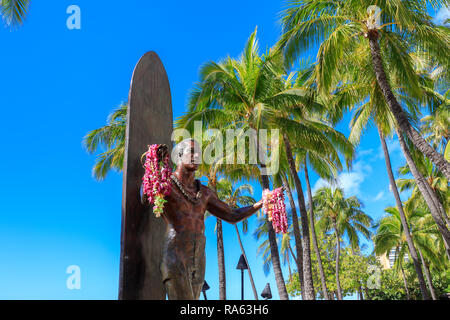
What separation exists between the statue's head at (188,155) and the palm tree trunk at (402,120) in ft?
22.6

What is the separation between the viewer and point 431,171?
24.2 m

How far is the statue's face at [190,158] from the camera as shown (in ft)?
11.9

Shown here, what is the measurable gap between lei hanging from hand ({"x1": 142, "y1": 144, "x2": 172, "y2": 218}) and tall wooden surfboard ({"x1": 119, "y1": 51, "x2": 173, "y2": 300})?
303mm

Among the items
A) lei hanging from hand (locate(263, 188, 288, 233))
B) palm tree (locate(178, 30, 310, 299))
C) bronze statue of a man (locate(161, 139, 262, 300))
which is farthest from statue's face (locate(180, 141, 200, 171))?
palm tree (locate(178, 30, 310, 299))

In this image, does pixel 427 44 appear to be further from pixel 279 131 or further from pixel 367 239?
pixel 367 239

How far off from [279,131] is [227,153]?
6.99 feet

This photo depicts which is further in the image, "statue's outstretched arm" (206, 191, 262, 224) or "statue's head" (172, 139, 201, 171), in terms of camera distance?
"statue's outstretched arm" (206, 191, 262, 224)

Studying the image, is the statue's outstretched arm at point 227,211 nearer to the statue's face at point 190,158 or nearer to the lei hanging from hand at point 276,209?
the lei hanging from hand at point 276,209

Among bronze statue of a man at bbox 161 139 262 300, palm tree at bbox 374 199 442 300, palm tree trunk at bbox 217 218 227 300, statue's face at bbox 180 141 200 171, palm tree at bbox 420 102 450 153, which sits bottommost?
bronze statue of a man at bbox 161 139 262 300

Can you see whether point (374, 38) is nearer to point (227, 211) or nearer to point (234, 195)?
point (227, 211)

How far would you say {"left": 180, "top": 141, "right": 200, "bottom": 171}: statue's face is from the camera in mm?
3631

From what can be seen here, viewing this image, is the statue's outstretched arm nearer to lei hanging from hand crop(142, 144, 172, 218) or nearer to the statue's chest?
the statue's chest

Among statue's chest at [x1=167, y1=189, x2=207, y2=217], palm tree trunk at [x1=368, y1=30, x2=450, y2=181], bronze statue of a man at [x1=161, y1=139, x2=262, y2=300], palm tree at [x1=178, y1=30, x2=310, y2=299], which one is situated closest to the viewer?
bronze statue of a man at [x1=161, y1=139, x2=262, y2=300]

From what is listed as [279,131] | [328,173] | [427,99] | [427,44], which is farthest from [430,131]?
[427,44]
